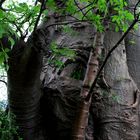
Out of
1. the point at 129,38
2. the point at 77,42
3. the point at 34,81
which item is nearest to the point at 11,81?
the point at 34,81

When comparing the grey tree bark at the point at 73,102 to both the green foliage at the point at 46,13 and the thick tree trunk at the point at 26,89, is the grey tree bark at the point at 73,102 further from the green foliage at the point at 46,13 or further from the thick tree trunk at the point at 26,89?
the green foliage at the point at 46,13

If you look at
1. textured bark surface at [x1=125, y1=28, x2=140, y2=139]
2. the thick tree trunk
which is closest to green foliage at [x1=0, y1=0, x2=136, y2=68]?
the thick tree trunk

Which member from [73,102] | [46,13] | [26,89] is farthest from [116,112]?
[46,13]

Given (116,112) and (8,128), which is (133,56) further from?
(8,128)

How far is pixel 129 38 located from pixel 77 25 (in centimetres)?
68

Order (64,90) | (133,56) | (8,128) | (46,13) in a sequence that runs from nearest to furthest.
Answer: (46,13) < (8,128) < (64,90) < (133,56)

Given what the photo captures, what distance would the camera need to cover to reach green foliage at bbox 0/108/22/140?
8.52ft

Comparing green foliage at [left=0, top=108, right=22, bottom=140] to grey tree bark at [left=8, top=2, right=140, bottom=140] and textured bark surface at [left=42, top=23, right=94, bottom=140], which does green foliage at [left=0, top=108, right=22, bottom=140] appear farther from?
textured bark surface at [left=42, top=23, right=94, bottom=140]

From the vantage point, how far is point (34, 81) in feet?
7.93

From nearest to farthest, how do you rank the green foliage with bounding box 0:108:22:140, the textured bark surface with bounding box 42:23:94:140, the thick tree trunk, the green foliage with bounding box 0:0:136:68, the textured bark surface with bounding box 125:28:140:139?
the green foliage with bounding box 0:0:136:68
the thick tree trunk
the green foliage with bounding box 0:108:22:140
the textured bark surface with bounding box 42:23:94:140
the textured bark surface with bounding box 125:28:140:139

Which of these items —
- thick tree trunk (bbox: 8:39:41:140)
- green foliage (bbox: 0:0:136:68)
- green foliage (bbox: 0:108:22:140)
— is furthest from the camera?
green foliage (bbox: 0:108:22:140)

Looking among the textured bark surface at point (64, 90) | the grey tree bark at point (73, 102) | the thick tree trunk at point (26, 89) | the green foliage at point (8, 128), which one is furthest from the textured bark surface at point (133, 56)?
the green foliage at point (8, 128)

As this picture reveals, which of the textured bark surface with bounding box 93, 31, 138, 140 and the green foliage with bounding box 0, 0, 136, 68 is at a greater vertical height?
the green foliage with bounding box 0, 0, 136, 68

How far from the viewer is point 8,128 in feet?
8.62
